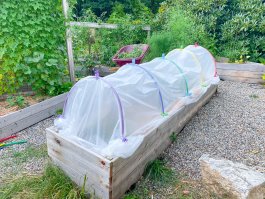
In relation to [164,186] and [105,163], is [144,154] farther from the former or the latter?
[105,163]

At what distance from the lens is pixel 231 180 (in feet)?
6.04

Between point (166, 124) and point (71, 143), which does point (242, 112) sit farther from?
point (71, 143)

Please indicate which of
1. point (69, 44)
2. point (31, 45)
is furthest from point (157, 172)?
point (69, 44)

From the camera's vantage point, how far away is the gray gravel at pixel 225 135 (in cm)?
259

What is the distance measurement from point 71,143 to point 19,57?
2004mm

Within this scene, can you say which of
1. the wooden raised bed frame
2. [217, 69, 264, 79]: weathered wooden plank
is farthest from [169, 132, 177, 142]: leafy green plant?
[217, 69, 264, 79]: weathered wooden plank

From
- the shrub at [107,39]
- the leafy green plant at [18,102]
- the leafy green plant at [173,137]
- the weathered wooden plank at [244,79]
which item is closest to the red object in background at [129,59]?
the shrub at [107,39]

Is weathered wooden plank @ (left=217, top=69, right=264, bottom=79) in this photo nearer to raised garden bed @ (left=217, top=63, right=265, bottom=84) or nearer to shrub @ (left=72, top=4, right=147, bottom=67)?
raised garden bed @ (left=217, top=63, right=265, bottom=84)

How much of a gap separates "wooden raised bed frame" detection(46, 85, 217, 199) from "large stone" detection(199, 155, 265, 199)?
0.57 m

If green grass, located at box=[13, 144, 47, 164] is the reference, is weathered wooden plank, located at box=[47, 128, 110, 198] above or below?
above

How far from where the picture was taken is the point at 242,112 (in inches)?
144

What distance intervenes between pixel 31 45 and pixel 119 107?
219 centimetres

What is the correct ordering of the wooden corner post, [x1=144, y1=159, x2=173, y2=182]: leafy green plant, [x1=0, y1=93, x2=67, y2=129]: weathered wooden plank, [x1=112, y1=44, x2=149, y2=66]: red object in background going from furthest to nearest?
[x1=112, y1=44, x2=149, y2=66]: red object in background < the wooden corner post < [x1=0, y1=93, x2=67, y2=129]: weathered wooden plank < [x1=144, y1=159, x2=173, y2=182]: leafy green plant

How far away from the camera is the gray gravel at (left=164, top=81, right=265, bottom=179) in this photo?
102 inches
